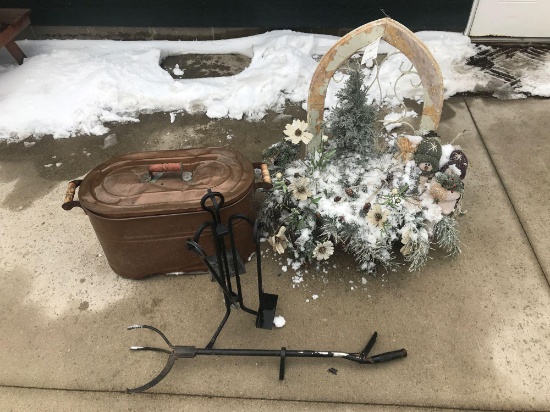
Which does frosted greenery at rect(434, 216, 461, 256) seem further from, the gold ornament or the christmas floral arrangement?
the gold ornament

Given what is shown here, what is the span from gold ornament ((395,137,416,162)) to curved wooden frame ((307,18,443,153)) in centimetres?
21

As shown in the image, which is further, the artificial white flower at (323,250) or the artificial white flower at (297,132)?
the artificial white flower at (297,132)

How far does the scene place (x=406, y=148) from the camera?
101 inches

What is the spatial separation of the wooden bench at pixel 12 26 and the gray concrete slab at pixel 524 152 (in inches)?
152

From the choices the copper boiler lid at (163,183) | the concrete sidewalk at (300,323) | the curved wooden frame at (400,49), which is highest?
the curved wooden frame at (400,49)

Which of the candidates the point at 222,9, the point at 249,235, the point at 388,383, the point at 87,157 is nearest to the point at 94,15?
the point at 222,9

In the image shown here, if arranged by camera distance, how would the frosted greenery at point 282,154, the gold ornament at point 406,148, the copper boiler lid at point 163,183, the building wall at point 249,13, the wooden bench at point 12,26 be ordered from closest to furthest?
the copper boiler lid at point 163,183, the gold ornament at point 406,148, the frosted greenery at point 282,154, the wooden bench at point 12,26, the building wall at point 249,13

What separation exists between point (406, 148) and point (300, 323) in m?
1.14

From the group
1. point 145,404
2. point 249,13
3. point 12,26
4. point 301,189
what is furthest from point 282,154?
point 12,26

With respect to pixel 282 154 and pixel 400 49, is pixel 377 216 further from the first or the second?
pixel 400 49

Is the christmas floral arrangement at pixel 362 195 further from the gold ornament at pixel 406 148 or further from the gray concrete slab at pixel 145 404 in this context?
the gray concrete slab at pixel 145 404

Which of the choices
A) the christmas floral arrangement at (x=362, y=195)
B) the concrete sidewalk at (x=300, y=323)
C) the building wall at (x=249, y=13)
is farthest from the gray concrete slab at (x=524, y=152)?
the building wall at (x=249, y=13)

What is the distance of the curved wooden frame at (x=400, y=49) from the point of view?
95.2 inches

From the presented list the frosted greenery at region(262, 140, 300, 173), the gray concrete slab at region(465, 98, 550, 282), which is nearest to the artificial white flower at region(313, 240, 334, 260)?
the frosted greenery at region(262, 140, 300, 173)
